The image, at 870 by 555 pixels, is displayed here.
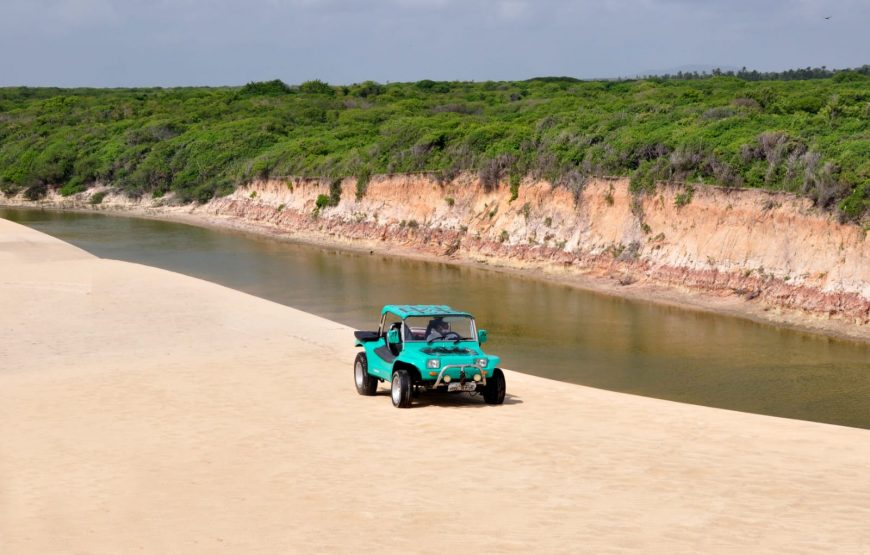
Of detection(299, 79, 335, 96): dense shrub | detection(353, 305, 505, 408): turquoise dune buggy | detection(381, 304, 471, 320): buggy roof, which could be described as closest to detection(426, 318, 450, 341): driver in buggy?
detection(353, 305, 505, 408): turquoise dune buggy

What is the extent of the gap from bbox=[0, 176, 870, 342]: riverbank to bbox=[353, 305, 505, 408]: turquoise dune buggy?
41.7 feet

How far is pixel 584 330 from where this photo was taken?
26000mm

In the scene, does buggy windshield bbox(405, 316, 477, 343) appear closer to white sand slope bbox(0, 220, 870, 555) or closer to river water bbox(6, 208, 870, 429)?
white sand slope bbox(0, 220, 870, 555)

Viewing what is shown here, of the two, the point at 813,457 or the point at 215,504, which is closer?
the point at 215,504

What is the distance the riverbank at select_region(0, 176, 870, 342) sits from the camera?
2714cm

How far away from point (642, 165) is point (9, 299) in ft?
67.5

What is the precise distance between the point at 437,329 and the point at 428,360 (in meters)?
0.98

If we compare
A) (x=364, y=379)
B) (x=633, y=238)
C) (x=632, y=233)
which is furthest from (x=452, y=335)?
(x=632, y=233)

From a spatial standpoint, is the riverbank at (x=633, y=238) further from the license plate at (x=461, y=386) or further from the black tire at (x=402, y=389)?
the black tire at (x=402, y=389)

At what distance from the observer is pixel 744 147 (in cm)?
3225

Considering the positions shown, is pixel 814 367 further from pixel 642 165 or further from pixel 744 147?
pixel 642 165

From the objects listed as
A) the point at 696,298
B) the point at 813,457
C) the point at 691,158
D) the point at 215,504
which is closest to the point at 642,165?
the point at 691,158

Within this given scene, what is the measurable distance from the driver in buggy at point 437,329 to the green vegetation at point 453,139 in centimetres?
1594

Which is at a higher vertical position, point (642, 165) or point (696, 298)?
point (642, 165)
